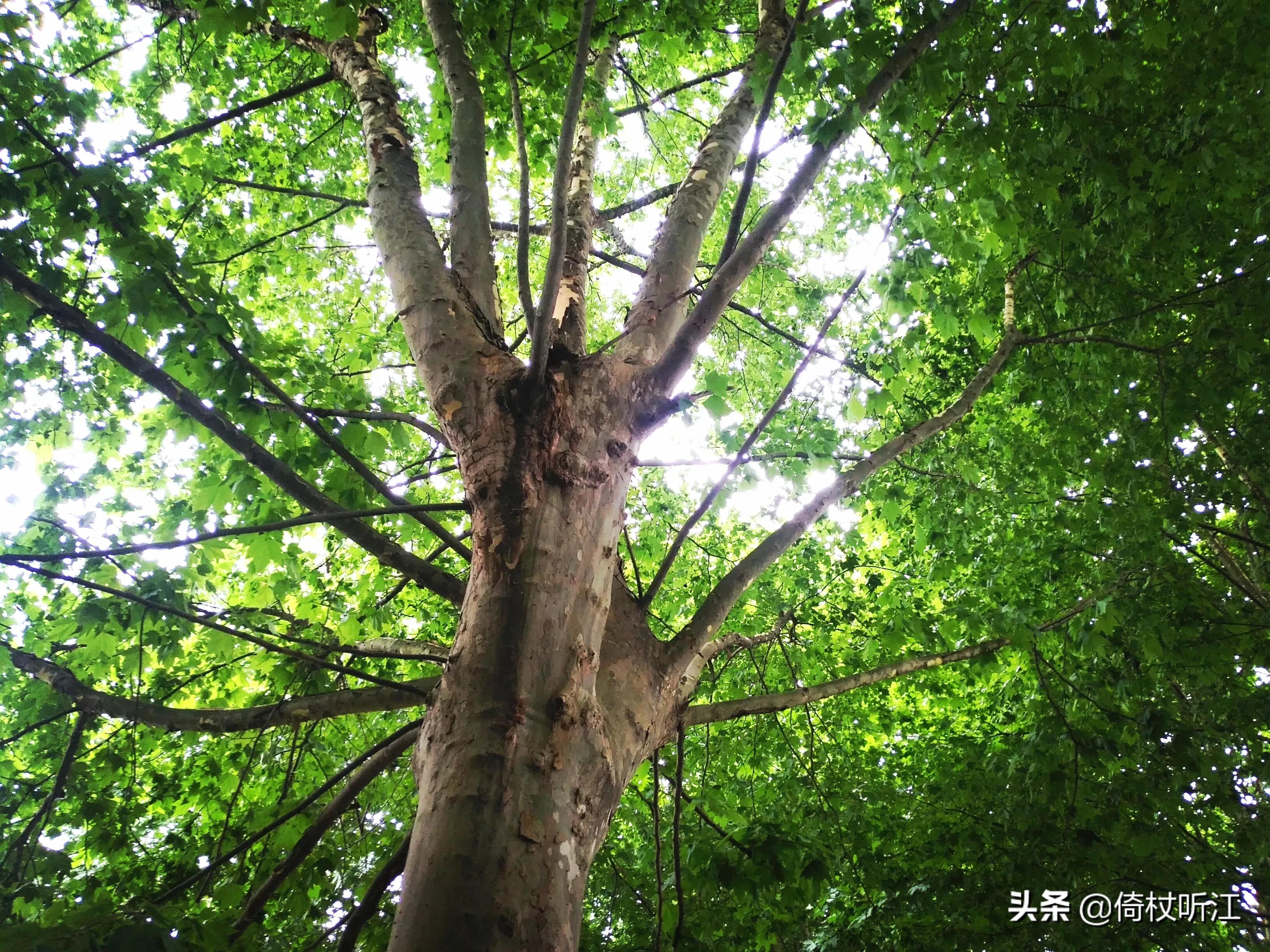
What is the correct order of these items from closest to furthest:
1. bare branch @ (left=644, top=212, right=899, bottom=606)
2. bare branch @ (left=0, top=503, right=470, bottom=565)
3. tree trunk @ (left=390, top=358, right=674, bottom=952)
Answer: tree trunk @ (left=390, top=358, right=674, bottom=952), bare branch @ (left=0, top=503, right=470, bottom=565), bare branch @ (left=644, top=212, right=899, bottom=606)

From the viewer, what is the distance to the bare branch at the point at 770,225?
203 centimetres

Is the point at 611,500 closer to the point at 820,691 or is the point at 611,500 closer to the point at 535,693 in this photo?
the point at 535,693

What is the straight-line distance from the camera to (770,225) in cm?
205

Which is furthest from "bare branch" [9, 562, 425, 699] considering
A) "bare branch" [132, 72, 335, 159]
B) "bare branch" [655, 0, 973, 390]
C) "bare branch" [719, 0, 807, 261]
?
"bare branch" [132, 72, 335, 159]

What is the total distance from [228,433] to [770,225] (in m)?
1.74

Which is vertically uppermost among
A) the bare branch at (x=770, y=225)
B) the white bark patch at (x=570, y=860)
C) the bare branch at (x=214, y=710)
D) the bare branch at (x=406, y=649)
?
the bare branch at (x=770, y=225)

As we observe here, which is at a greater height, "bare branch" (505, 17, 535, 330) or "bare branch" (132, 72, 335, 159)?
"bare branch" (132, 72, 335, 159)

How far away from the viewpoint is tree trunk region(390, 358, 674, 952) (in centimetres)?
120

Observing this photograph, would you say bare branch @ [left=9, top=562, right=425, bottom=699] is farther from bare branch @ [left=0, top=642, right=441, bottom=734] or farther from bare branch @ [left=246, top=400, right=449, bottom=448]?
bare branch @ [left=246, top=400, right=449, bottom=448]

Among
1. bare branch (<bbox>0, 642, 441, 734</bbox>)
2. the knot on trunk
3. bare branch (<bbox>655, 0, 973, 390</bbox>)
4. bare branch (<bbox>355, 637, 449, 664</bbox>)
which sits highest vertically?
bare branch (<bbox>655, 0, 973, 390</bbox>)

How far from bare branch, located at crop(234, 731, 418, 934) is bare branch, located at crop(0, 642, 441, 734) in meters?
0.18

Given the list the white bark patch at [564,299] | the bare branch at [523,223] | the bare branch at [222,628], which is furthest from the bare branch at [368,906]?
the white bark patch at [564,299]

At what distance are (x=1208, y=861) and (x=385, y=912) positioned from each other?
11.7 feet

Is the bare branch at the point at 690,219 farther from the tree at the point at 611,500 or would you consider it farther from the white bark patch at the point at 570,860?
the white bark patch at the point at 570,860
